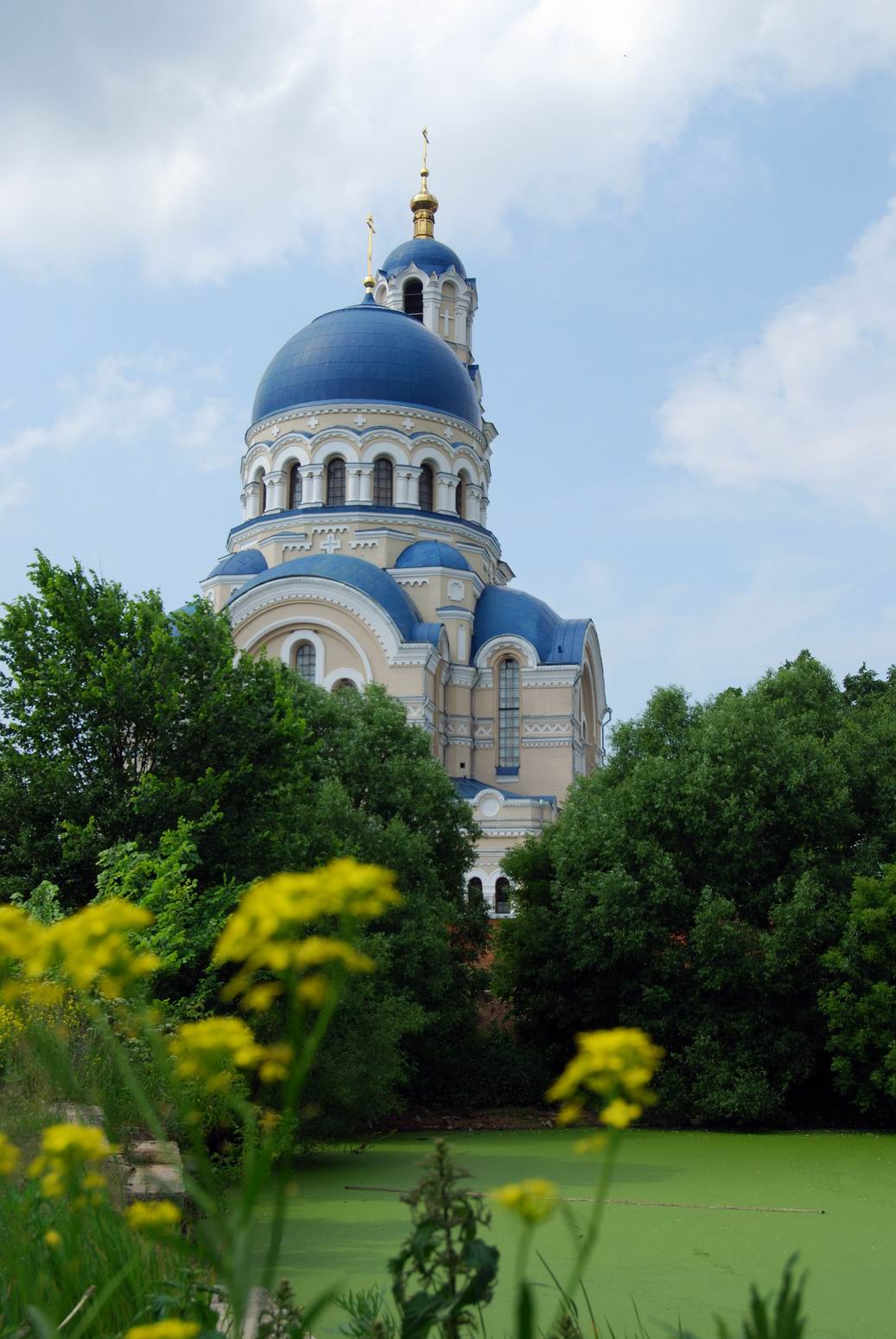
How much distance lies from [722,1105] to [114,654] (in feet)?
30.9

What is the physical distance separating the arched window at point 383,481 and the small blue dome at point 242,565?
139 inches

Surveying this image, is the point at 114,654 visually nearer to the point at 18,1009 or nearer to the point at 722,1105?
the point at 18,1009

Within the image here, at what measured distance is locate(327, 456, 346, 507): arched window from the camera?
119 feet

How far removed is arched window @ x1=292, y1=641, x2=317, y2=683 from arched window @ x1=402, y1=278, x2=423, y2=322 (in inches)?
599

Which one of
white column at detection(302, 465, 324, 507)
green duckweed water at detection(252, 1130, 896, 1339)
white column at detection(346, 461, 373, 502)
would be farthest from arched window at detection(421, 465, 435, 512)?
green duckweed water at detection(252, 1130, 896, 1339)

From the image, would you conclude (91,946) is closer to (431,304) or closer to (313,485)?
(313,485)

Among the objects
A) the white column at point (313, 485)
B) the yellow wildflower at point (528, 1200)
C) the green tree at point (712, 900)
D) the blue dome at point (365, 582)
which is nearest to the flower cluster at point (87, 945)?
the yellow wildflower at point (528, 1200)

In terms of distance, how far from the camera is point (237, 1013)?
516 inches

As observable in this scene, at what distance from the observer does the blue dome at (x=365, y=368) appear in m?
36.6

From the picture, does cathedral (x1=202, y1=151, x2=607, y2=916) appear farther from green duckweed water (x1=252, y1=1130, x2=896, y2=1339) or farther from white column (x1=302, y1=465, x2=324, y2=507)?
green duckweed water (x1=252, y1=1130, x2=896, y2=1339)

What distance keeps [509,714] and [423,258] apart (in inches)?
684

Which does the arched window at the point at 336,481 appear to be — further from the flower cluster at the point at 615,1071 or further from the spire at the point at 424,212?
the flower cluster at the point at 615,1071

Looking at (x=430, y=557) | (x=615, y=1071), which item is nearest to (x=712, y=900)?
(x=615, y=1071)

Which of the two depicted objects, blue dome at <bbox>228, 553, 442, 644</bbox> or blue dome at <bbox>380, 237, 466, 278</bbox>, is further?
blue dome at <bbox>380, 237, 466, 278</bbox>
